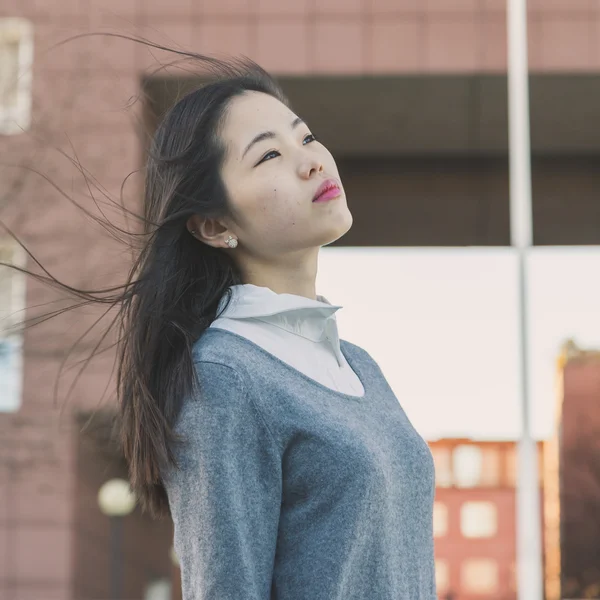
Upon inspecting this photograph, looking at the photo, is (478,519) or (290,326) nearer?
(290,326)

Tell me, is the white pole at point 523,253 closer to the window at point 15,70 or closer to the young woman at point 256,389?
the window at point 15,70

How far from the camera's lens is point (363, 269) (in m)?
6.96

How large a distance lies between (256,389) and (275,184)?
256 mm

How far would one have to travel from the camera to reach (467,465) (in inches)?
268

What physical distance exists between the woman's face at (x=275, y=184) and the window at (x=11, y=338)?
4.31 m

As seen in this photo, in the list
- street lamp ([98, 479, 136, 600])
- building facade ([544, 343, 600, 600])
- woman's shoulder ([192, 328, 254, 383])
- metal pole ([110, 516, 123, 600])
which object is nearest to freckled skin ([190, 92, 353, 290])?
woman's shoulder ([192, 328, 254, 383])

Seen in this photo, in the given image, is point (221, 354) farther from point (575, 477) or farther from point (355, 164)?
point (355, 164)

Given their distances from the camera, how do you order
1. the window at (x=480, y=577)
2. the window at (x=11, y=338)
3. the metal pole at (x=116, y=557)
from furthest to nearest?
the metal pole at (x=116, y=557) < the window at (x=480, y=577) < the window at (x=11, y=338)

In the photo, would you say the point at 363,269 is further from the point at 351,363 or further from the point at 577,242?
the point at 351,363

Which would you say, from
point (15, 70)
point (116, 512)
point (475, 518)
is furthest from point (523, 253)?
point (15, 70)

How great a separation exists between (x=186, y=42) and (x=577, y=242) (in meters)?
2.82

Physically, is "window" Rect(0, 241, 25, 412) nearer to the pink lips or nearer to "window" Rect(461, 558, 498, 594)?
"window" Rect(461, 558, 498, 594)

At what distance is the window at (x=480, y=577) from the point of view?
6934 mm

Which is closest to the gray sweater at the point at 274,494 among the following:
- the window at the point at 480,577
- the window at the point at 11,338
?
the window at the point at 11,338
